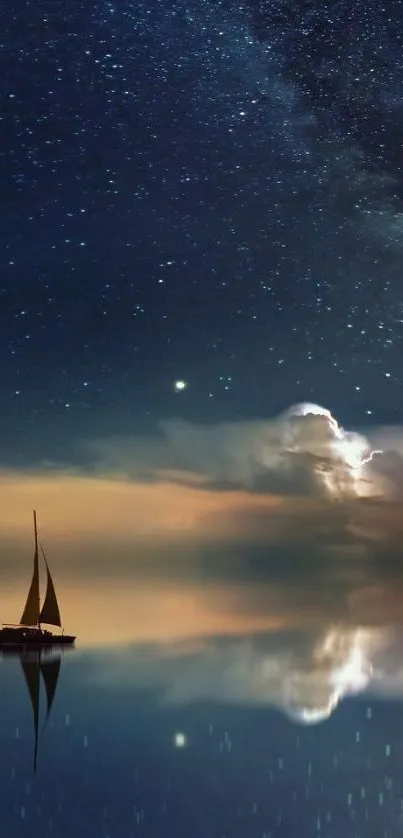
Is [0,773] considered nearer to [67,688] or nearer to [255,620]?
[67,688]

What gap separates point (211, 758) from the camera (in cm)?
2964

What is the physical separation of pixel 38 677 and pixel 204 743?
16.8 meters

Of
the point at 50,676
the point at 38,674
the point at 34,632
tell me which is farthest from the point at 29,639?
the point at 50,676

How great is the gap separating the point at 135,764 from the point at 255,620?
215ft

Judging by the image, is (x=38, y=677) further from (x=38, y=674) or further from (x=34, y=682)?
(x=34, y=682)

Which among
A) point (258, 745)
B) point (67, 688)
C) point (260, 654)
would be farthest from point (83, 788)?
point (260, 654)

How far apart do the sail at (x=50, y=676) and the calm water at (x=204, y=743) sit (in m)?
0.12

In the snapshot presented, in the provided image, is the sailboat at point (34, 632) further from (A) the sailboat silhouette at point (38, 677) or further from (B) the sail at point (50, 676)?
(B) the sail at point (50, 676)

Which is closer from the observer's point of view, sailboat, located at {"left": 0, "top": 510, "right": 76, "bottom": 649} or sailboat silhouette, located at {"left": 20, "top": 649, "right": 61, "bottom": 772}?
sailboat silhouette, located at {"left": 20, "top": 649, "right": 61, "bottom": 772}

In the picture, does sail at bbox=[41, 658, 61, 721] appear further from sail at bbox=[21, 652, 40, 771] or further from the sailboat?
the sailboat

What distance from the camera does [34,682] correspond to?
4525cm

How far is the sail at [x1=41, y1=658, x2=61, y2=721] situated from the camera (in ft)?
138

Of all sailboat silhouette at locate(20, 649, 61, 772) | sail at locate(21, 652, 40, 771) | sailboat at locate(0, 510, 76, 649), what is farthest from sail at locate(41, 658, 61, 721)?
sailboat at locate(0, 510, 76, 649)

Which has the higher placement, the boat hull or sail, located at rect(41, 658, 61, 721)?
the boat hull
